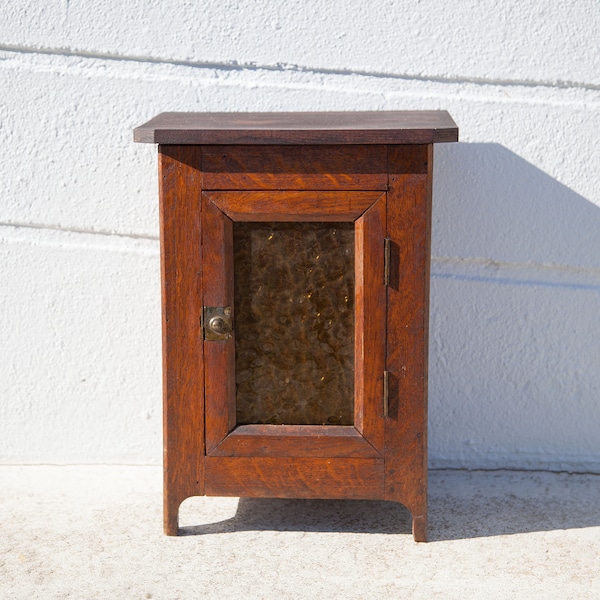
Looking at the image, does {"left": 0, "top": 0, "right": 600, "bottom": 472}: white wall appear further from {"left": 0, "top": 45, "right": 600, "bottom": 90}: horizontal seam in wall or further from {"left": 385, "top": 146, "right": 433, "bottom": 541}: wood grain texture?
{"left": 385, "top": 146, "right": 433, "bottom": 541}: wood grain texture

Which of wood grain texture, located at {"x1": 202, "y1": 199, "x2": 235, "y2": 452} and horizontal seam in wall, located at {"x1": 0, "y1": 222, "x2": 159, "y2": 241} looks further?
horizontal seam in wall, located at {"x1": 0, "y1": 222, "x2": 159, "y2": 241}

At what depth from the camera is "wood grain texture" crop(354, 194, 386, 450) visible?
2.23 m

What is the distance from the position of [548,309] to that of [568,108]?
2.18 ft

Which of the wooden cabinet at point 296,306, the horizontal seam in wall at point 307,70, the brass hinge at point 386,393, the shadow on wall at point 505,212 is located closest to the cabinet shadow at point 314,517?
A: the wooden cabinet at point 296,306

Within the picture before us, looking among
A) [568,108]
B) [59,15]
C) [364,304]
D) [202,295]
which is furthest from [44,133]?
[568,108]

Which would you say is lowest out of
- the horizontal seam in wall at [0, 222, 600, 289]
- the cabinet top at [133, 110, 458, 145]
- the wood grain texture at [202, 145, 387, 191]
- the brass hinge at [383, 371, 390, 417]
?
the brass hinge at [383, 371, 390, 417]

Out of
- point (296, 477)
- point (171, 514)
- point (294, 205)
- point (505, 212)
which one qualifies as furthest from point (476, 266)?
point (171, 514)

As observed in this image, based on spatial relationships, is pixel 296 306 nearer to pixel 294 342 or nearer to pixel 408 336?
pixel 294 342

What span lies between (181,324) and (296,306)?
1.01 feet

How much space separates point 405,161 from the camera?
2.21 meters

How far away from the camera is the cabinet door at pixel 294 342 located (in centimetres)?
224

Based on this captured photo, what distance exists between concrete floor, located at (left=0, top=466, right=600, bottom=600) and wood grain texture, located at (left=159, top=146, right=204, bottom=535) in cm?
21

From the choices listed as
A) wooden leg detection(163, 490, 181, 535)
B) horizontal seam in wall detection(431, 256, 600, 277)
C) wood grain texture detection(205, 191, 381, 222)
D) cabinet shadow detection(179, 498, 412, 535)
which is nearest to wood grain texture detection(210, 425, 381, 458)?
wooden leg detection(163, 490, 181, 535)

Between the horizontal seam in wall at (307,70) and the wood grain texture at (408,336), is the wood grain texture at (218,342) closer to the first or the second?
the wood grain texture at (408,336)
